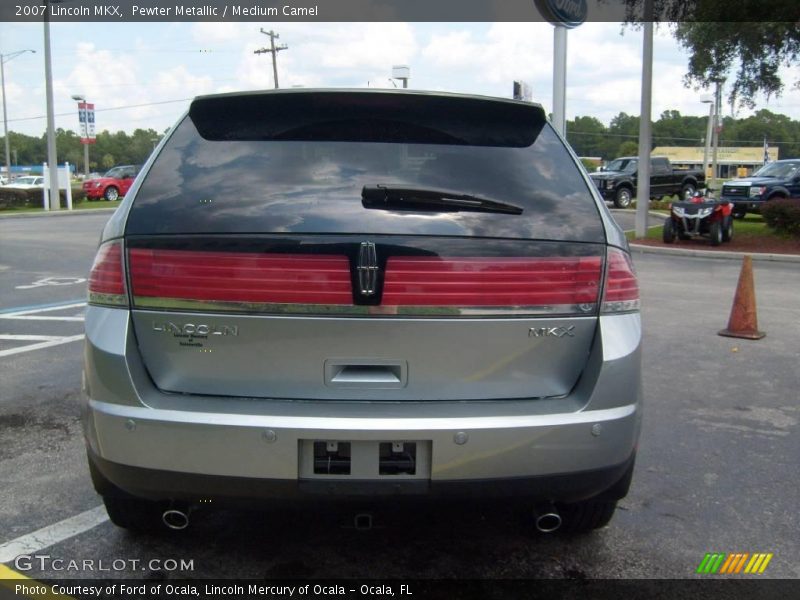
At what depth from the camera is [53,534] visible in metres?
3.15

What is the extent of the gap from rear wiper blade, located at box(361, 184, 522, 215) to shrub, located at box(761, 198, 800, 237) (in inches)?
625

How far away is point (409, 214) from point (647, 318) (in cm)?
623

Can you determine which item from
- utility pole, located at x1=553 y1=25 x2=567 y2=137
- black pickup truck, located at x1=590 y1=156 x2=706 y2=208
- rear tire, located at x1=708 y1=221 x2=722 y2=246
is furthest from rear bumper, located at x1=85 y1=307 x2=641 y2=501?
black pickup truck, located at x1=590 y1=156 x2=706 y2=208

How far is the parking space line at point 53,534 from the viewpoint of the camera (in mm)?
3002

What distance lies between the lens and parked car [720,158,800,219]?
22062mm

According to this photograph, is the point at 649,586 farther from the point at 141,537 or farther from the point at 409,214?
the point at 141,537

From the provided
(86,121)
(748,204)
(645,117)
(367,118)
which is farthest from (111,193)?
(367,118)

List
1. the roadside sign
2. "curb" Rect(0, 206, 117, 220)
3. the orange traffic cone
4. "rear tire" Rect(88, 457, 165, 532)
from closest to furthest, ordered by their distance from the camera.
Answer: "rear tire" Rect(88, 457, 165, 532) → the orange traffic cone → "curb" Rect(0, 206, 117, 220) → the roadside sign

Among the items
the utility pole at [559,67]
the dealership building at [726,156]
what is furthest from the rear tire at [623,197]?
the dealership building at [726,156]

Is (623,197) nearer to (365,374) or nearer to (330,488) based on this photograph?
(365,374)

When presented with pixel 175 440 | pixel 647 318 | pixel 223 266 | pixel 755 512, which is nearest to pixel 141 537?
pixel 175 440

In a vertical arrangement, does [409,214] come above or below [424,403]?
above

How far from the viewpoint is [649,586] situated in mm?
2832

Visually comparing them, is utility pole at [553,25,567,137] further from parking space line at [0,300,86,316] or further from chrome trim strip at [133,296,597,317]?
chrome trim strip at [133,296,597,317]
